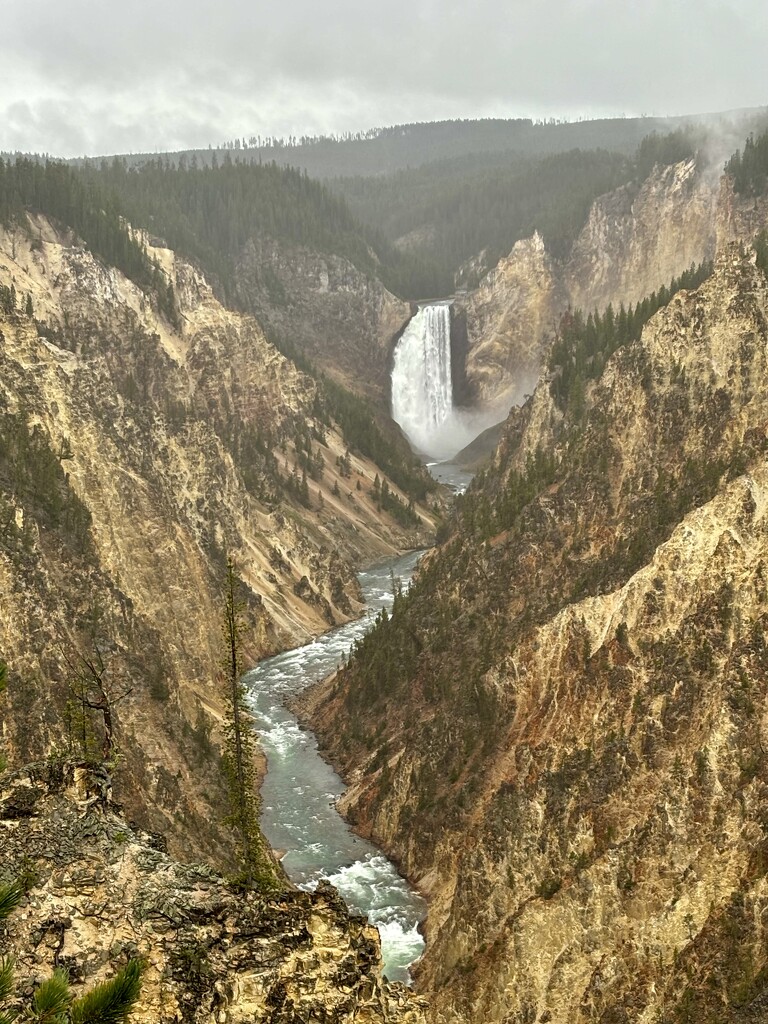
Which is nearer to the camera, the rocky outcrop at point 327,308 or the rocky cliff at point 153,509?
the rocky cliff at point 153,509

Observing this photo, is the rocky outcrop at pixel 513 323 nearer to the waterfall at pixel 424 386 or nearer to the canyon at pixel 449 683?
the waterfall at pixel 424 386

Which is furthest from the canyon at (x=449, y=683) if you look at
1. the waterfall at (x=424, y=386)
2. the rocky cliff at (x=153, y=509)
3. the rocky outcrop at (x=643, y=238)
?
the waterfall at (x=424, y=386)

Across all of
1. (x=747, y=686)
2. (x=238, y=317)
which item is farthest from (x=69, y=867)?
(x=238, y=317)

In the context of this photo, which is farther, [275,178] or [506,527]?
[275,178]

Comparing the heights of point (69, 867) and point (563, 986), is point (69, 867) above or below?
above

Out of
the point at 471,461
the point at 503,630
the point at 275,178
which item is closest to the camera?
the point at 503,630

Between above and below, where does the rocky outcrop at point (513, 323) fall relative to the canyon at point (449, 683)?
above

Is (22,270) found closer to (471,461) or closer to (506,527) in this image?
(506,527)

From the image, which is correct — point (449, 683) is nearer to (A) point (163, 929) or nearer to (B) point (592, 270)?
(A) point (163, 929)
